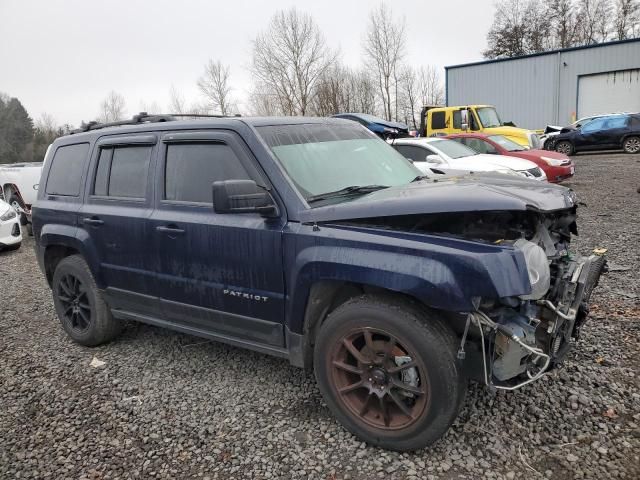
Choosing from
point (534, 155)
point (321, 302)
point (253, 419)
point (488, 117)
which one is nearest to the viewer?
point (321, 302)

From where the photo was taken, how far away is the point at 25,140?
46.6m

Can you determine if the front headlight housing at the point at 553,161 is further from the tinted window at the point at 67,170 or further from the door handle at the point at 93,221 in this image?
the door handle at the point at 93,221

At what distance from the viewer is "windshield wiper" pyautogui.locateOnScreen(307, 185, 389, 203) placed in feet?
9.86

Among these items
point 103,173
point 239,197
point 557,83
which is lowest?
point 239,197

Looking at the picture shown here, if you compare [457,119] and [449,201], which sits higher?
[457,119]

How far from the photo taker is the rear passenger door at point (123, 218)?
366 centimetres

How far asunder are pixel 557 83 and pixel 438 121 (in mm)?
14626

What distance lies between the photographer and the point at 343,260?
264 cm

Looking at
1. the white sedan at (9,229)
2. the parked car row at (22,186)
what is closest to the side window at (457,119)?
the parked car row at (22,186)

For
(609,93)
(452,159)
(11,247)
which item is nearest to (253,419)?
(452,159)

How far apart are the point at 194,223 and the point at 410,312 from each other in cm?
159

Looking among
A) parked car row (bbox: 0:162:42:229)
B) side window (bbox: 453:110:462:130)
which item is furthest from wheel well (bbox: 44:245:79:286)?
side window (bbox: 453:110:462:130)

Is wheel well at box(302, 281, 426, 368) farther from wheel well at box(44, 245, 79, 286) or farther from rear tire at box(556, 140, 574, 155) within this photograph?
rear tire at box(556, 140, 574, 155)

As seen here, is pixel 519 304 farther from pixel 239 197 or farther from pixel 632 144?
pixel 632 144
